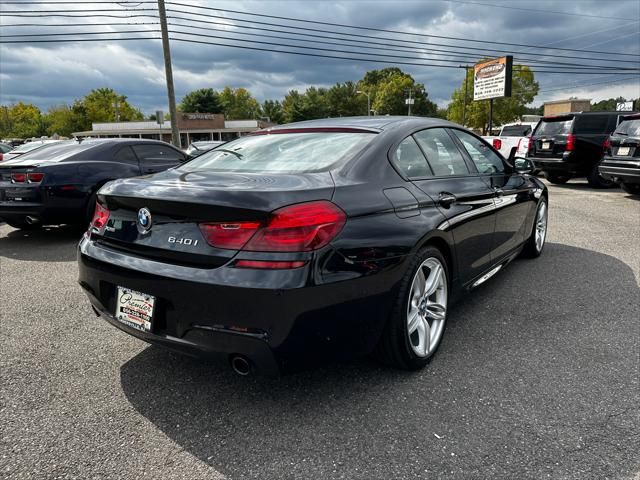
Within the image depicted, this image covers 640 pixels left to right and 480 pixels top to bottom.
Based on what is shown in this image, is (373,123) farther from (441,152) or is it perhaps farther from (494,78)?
(494,78)

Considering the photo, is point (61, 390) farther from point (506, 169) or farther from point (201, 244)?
point (506, 169)

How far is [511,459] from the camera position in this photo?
1.98m

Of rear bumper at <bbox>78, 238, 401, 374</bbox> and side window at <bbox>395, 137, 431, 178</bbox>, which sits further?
side window at <bbox>395, 137, 431, 178</bbox>

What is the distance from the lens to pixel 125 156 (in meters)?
6.83

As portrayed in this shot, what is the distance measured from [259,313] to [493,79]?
29.4 m

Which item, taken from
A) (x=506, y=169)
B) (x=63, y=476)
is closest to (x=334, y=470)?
(x=63, y=476)

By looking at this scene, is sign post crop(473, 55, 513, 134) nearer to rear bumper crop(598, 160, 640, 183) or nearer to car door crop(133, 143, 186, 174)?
rear bumper crop(598, 160, 640, 183)

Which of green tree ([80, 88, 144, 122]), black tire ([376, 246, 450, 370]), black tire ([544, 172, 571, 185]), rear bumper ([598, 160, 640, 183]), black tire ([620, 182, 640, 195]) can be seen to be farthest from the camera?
green tree ([80, 88, 144, 122])

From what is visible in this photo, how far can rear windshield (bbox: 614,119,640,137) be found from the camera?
9020mm

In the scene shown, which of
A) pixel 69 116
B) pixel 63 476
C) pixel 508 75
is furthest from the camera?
pixel 69 116

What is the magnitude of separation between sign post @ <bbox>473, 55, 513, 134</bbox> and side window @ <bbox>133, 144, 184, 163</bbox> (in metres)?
22.9

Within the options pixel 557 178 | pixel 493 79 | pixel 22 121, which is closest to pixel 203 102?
pixel 22 121

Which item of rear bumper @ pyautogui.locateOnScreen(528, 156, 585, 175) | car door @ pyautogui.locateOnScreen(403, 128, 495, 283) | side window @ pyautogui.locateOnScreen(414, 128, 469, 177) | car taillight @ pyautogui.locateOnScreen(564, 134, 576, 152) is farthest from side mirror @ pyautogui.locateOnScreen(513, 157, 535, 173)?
car taillight @ pyautogui.locateOnScreen(564, 134, 576, 152)

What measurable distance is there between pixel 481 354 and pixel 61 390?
2.47 m
